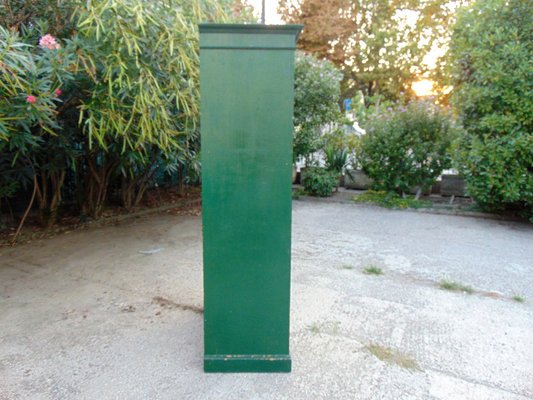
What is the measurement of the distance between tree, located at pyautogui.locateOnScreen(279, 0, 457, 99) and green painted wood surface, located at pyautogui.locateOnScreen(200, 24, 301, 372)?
1464 cm

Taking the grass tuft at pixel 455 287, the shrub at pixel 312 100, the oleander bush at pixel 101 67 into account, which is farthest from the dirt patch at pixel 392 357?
the shrub at pixel 312 100

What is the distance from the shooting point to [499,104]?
594cm

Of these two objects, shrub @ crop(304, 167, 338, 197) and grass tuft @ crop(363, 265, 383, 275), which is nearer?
grass tuft @ crop(363, 265, 383, 275)

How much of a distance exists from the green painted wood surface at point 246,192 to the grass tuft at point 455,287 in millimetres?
2080

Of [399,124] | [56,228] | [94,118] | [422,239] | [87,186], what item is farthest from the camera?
[399,124]

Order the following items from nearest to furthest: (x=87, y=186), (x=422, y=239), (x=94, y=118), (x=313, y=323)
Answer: (x=313, y=323) < (x=94, y=118) < (x=422, y=239) < (x=87, y=186)

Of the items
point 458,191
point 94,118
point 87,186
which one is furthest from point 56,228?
point 458,191

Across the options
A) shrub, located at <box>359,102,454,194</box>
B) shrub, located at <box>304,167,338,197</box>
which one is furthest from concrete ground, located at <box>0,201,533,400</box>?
shrub, located at <box>304,167,338,197</box>

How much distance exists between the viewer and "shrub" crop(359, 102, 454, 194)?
732cm

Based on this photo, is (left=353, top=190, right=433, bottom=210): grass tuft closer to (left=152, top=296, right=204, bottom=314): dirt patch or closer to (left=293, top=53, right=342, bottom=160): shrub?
(left=293, top=53, right=342, bottom=160): shrub

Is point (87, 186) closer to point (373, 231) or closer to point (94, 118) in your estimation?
point (94, 118)

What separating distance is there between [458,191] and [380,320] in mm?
5905

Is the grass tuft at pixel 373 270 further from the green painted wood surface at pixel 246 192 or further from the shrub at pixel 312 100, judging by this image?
the shrub at pixel 312 100

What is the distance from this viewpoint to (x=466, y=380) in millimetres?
2260
